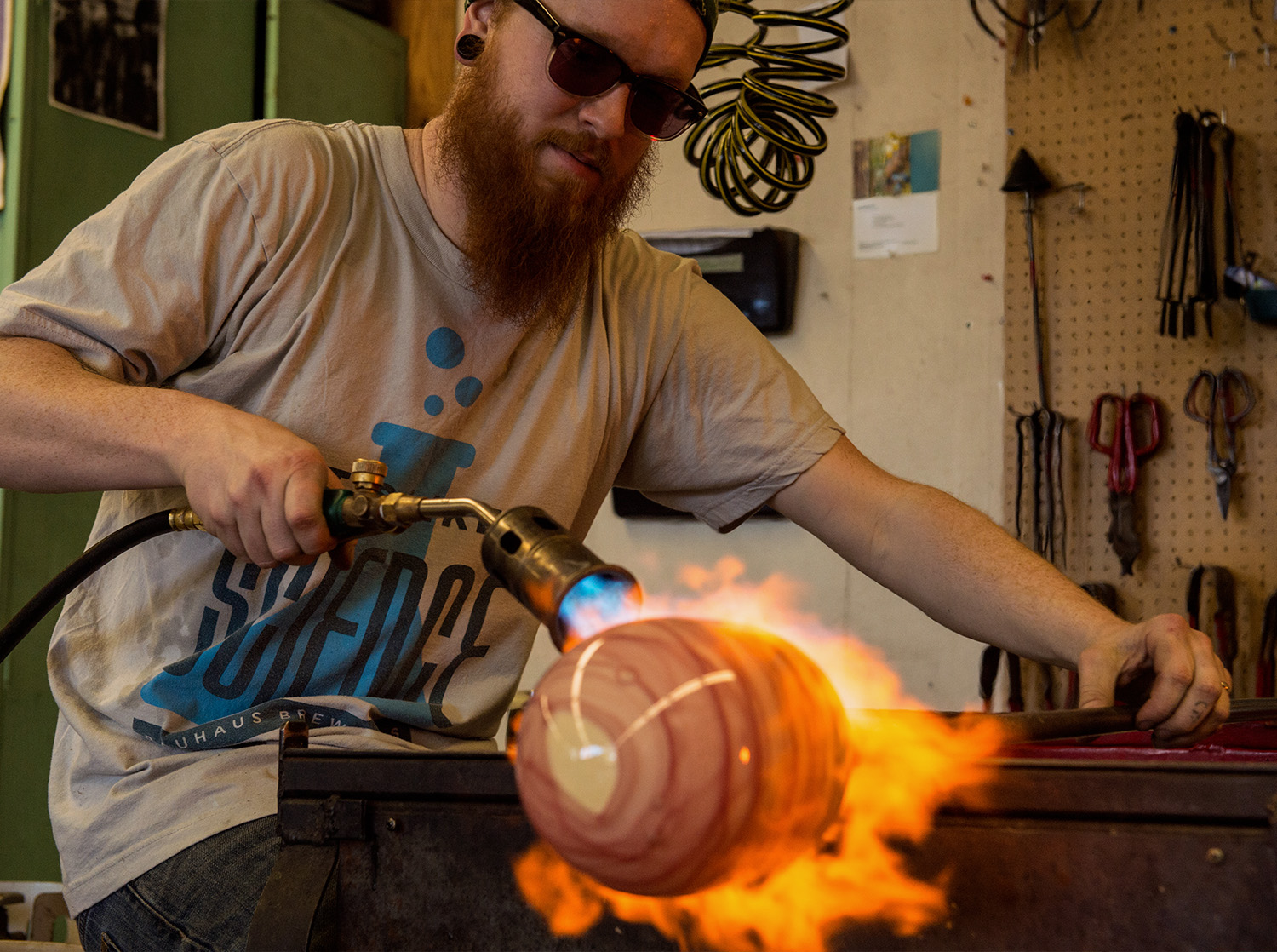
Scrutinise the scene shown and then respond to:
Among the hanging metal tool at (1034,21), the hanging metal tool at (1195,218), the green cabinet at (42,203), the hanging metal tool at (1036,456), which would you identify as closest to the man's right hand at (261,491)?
the green cabinet at (42,203)

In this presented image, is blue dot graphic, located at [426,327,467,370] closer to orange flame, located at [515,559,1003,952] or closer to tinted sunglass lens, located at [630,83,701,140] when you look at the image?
tinted sunglass lens, located at [630,83,701,140]

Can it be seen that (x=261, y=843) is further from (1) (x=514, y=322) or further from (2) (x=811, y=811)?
(1) (x=514, y=322)

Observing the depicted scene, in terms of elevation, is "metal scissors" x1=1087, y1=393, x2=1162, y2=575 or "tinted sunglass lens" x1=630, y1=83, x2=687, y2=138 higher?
"tinted sunglass lens" x1=630, y1=83, x2=687, y2=138

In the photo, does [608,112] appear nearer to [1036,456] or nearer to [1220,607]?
[1036,456]

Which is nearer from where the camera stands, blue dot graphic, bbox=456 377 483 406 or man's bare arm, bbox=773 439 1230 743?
man's bare arm, bbox=773 439 1230 743

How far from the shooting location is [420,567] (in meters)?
1.39

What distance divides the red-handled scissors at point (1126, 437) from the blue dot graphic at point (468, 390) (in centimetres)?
199

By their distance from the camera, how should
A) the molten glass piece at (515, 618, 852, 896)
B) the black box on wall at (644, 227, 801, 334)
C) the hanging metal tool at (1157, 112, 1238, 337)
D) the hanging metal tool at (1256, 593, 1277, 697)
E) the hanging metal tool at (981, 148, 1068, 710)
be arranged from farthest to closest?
the black box on wall at (644, 227, 801, 334) < the hanging metal tool at (981, 148, 1068, 710) < the hanging metal tool at (1157, 112, 1238, 337) < the hanging metal tool at (1256, 593, 1277, 697) < the molten glass piece at (515, 618, 852, 896)

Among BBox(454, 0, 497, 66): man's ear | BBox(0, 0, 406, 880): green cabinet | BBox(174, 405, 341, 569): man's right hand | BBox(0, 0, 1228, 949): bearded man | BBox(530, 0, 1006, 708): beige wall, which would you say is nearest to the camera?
BBox(174, 405, 341, 569): man's right hand

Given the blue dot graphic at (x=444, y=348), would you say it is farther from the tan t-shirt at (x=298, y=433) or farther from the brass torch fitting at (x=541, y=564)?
the brass torch fitting at (x=541, y=564)

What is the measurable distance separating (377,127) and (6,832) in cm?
189

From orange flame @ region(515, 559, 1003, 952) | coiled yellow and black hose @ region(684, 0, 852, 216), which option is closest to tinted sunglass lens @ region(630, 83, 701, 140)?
coiled yellow and black hose @ region(684, 0, 852, 216)

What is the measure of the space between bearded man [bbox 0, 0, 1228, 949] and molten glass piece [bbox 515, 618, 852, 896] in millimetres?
392

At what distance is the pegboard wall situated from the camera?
2781 millimetres
